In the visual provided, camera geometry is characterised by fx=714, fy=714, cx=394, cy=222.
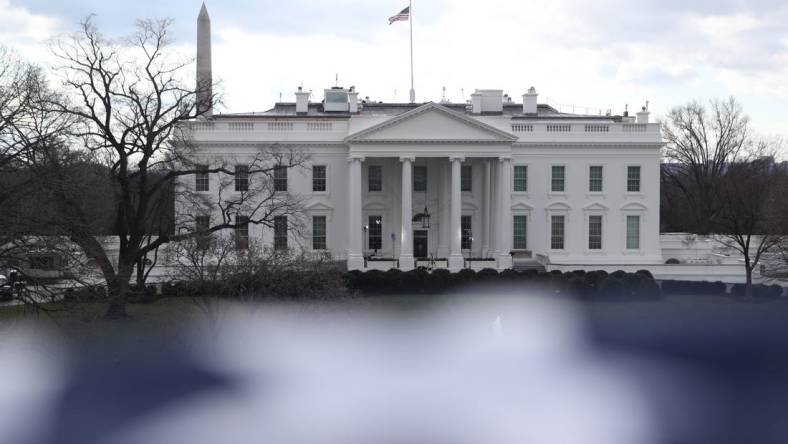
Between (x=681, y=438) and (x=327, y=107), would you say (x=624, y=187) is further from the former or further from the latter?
(x=681, y=438)

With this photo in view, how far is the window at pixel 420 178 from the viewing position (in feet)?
141

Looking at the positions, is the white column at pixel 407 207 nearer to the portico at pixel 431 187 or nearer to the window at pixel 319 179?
the portico at pixel 431 187

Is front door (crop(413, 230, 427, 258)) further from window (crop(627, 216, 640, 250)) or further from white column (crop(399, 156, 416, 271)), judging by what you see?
window (crop(627, 216, 640, 250))

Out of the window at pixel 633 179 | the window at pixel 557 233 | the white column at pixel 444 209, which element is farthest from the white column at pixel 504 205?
the window at pixel 633 179

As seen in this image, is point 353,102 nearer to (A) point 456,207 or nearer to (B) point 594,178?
(A) point 456,207

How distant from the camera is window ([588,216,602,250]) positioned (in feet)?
141

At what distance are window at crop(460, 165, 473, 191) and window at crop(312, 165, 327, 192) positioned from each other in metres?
8.30

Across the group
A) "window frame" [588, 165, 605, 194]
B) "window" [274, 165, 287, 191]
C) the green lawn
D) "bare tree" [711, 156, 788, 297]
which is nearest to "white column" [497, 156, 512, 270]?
"window frame" [588, 165, 605, 194]

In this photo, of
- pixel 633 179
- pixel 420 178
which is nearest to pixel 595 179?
pixel 633 179

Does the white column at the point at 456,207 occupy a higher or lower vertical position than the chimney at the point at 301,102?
lower

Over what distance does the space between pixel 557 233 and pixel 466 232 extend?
18.0 ft

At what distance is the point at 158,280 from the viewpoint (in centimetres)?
3575

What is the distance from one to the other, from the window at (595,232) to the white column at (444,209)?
8.62 metres

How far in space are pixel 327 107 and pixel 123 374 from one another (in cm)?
3610
